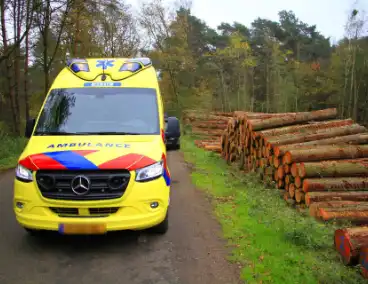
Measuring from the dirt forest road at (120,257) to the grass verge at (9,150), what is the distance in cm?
742

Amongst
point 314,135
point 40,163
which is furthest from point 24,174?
point 314,135

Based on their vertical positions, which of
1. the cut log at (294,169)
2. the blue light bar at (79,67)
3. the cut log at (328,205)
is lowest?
the cut log at (328,205)

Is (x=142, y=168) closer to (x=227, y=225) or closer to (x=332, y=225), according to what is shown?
(x=227, y=225)

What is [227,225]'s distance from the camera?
6.39 metres

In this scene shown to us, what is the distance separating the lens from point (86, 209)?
4.75 meters

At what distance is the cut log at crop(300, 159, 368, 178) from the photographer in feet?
24.7

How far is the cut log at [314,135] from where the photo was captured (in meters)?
9.27

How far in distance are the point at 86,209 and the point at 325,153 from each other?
5.67 metres

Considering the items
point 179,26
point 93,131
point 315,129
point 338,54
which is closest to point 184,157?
point 315,129

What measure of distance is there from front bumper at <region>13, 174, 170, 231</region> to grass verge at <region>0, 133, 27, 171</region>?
868 centimetres

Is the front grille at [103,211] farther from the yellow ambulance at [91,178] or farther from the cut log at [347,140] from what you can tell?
the cut log at [347,140]

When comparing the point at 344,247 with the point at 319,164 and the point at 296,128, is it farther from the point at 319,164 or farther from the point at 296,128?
the point at 296,128

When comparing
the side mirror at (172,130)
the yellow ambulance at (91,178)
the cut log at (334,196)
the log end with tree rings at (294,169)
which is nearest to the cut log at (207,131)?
the log end with tree rings at (294,169)

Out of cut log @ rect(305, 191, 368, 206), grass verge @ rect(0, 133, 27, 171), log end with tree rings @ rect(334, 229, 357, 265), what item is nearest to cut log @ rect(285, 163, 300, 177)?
cut log @ rect(305, 191, 368, 206)
